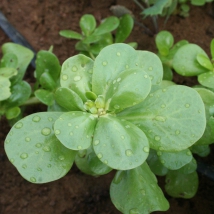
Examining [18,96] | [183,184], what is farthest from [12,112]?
[183,184]

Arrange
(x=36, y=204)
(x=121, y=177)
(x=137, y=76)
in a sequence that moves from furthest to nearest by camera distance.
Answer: (x=36, y=204) < (x=121, y=177) < (x=137, y=76)

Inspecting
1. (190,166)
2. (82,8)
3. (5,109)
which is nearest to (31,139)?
(5,109)

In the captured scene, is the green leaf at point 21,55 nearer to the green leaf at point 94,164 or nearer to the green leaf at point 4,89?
the green leaf at point 4,89

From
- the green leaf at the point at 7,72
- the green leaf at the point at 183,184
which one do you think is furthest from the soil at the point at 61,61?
the green leaf at the point at 7,72

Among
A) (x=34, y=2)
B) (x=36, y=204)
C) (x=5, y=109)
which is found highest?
(x=34, y=2)

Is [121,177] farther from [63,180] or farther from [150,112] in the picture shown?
[63,180]

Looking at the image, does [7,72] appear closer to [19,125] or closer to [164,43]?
[19,125]
